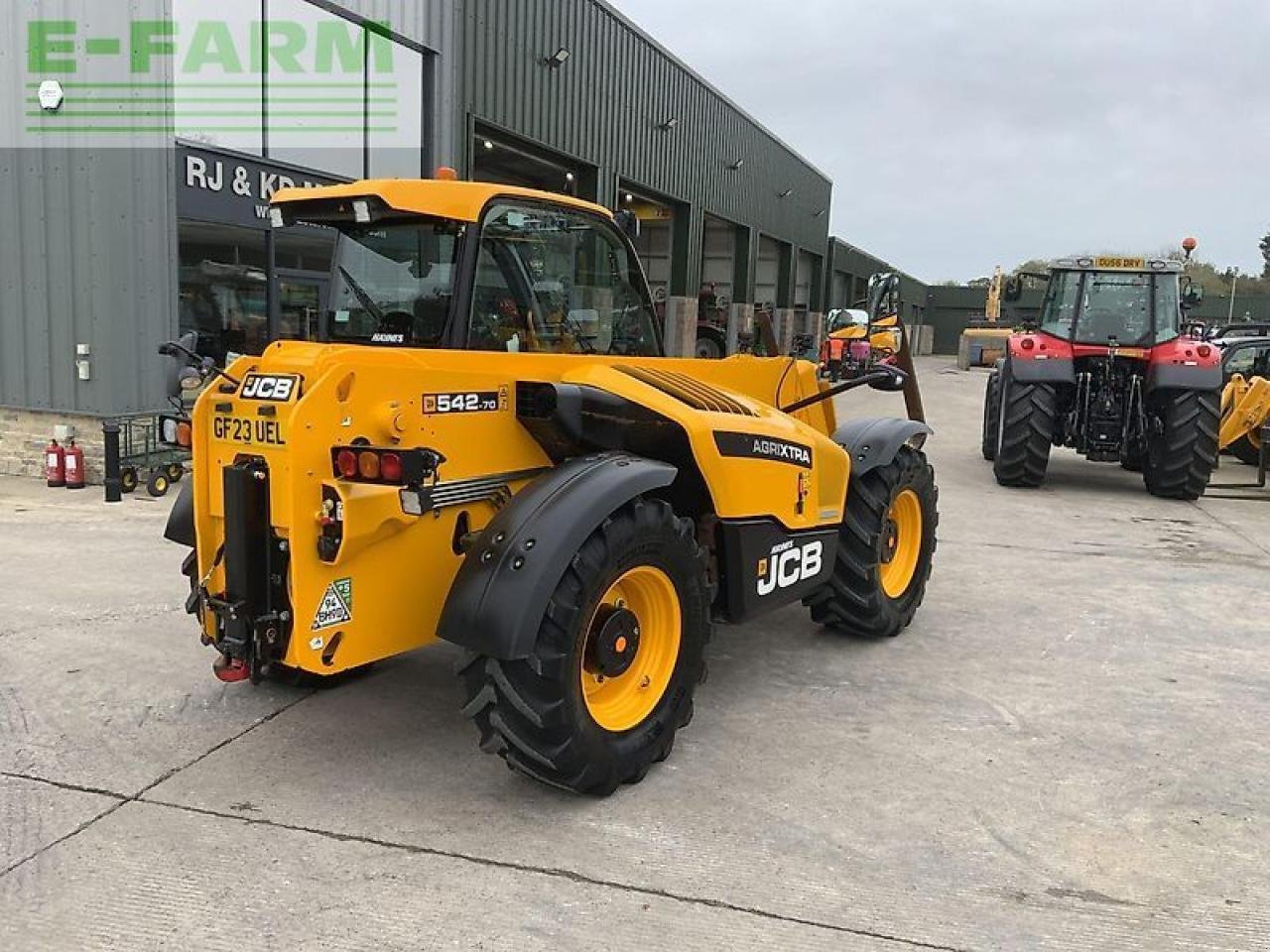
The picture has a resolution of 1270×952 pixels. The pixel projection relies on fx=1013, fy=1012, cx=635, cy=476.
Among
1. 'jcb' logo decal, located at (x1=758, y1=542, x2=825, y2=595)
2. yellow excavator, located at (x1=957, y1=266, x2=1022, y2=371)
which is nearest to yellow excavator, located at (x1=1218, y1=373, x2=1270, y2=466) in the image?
'jcb' logo decal, located at (x1=758, y1=542, x2=825, y2=595)

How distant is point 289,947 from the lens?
2703mm

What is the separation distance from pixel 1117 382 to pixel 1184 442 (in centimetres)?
97

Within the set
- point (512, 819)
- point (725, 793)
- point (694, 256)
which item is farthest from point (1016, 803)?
point (694, 256)

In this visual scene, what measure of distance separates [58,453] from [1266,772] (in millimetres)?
9531

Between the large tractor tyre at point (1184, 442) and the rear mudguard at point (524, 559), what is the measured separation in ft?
28.4

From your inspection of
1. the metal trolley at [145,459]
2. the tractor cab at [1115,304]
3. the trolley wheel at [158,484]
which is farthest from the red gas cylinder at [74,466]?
the tractor cab at [1115,304]

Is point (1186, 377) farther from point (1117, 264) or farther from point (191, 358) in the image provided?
point (191, 358)

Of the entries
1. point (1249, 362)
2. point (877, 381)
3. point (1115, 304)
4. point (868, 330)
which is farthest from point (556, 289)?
point (868, 330)

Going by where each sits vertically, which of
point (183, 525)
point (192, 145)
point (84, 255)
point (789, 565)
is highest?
point (192, 145)

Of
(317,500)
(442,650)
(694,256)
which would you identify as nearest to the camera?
(317,500)

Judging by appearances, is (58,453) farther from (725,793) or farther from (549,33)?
(549,33)

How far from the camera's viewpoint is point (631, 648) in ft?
12.3

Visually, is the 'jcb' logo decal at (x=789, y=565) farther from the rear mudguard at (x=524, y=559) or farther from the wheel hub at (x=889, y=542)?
the rear mudguard at (x=524, y=559)

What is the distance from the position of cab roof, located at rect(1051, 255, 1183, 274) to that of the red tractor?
0.04ft
